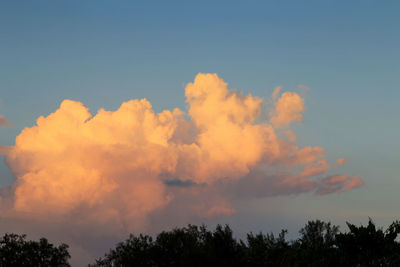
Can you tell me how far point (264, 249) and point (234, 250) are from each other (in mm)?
4846

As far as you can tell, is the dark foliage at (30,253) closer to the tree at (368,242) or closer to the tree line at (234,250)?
the tree line at (234,250)

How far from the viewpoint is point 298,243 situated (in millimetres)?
70438

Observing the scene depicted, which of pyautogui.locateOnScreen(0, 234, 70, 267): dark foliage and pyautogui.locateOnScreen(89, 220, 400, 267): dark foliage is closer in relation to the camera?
pyautogui.locateOnScreen(89, 220, 400, 267): dark foliage

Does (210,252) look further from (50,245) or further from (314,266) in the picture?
(50,245)

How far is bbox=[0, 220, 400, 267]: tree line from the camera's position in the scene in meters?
52.5

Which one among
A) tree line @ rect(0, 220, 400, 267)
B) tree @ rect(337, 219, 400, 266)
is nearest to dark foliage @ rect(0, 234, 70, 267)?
tree line @ rect(0, 220, 400, 267)

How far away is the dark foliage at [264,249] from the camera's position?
5216cm

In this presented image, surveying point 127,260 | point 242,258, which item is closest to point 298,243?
point 242,258

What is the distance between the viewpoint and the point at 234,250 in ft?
236

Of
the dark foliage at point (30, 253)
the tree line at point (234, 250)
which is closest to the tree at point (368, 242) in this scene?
the tree line at point (234, 250)

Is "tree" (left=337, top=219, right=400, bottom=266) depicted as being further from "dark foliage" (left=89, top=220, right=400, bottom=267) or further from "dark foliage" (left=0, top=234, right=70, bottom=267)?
"dark foliage" (left=0, top=234, right=70, bottom=267)

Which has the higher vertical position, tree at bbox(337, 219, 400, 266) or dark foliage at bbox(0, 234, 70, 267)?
dark foliage at bbox(0, 234, 70, 267)

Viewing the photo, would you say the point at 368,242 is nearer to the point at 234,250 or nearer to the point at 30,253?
the point at 234,250

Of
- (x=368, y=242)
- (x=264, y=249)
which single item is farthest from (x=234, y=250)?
(x=368, y=242)
